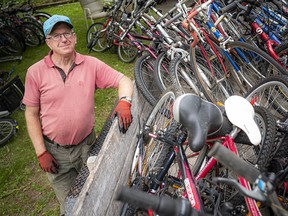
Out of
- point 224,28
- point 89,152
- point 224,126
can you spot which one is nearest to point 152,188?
point 224,126

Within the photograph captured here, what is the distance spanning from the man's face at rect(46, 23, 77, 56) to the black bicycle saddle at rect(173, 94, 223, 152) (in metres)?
1.21

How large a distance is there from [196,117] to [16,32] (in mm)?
7847

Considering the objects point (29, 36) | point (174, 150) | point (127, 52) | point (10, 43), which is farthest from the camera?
point (29, 36)

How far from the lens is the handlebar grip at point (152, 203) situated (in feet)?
2.62

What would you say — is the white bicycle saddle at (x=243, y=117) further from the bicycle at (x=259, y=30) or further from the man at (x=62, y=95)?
the bicycle at (x=259, y=30)

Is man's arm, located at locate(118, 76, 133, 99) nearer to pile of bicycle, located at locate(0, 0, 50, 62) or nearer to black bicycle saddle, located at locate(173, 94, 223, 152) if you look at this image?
black bicycle saddle, located at locate(173, 94, 223, 152)

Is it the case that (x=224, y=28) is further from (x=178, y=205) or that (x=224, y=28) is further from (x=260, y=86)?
(x=178, y=205)

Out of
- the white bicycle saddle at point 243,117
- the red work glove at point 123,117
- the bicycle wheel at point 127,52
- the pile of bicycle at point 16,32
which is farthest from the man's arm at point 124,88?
the pile of bicycle at point 16,32

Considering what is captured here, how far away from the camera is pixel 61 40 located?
228 centimetres

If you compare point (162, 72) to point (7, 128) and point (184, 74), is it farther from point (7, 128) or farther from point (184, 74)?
point (7, 128)

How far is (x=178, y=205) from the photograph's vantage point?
2.85 feet

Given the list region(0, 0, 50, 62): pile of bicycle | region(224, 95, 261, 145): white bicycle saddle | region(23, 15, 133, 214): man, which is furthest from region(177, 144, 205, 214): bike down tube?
region(0, 0, 50, 62): pile of bicycle

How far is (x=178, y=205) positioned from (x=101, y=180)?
40.9 inches

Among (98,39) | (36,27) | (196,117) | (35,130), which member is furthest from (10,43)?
(196,117)
